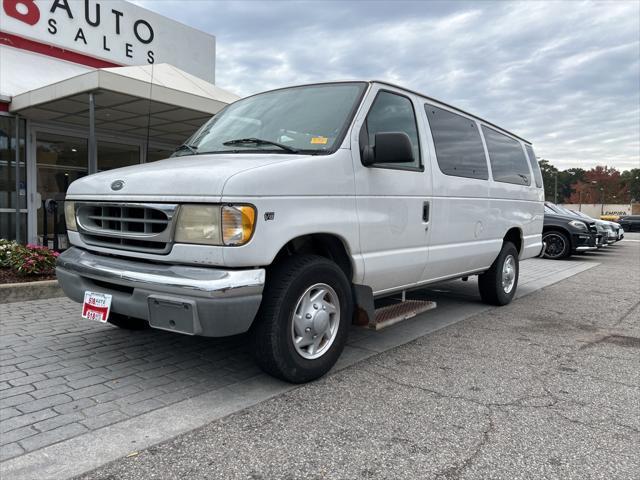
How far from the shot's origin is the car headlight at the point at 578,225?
43.3 ft

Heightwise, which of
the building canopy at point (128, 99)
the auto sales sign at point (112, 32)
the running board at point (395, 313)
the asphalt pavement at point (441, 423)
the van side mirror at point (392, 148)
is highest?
the auto sales sign at point (112, 32)

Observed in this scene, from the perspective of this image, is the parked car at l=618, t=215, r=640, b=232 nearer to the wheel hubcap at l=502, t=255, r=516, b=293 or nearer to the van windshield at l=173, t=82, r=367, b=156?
the wheel hubcap at l=502, t=255, r=516, b=293

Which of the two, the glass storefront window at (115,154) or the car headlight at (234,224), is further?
the glass storefront window at (115,154)

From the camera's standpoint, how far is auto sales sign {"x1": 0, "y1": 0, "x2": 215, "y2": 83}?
33.2 ft

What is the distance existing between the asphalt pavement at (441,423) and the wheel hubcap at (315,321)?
0.86ft

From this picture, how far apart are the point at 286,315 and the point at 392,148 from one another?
1386 millimetres

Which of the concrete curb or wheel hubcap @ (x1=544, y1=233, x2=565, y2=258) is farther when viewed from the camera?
wheel hubcap @ (x1=544, y1=233, x2=565, y2=258)

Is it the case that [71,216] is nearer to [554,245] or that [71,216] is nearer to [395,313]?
[395,313]

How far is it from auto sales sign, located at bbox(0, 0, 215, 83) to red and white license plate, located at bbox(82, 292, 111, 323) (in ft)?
29.1

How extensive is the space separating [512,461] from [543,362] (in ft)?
6.05

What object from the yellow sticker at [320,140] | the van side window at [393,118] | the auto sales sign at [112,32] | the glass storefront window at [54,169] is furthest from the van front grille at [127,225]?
the auto sales sign at [112,32]

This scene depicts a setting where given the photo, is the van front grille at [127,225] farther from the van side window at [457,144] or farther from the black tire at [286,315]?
the van side window at [457,144]

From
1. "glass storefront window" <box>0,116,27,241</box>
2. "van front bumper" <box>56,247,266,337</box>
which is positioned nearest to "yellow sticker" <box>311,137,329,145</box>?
"van front bumper" <box>56,247,266,337</box>

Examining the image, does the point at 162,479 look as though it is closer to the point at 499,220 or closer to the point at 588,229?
the point at 499,220
